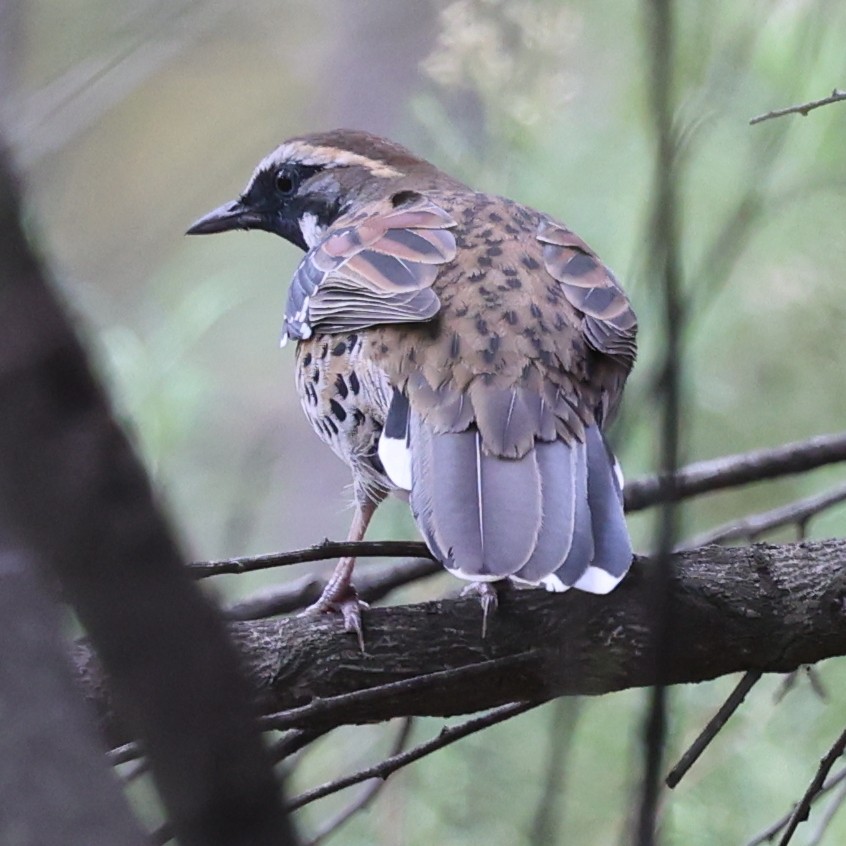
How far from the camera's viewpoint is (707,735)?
7.75 ft

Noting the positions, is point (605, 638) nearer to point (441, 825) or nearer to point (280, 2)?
point (441, 825)

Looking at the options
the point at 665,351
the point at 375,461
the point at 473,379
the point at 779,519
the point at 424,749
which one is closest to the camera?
the point at 665,351

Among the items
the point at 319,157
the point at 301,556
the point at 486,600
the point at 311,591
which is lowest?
the point at 311,591

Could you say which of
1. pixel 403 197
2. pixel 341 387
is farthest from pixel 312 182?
pixel 341 387

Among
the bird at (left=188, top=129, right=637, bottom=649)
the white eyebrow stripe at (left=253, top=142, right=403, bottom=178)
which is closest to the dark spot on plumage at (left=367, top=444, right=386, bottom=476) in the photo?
the bird at (left=188, top=129, right=637, bottom=649)

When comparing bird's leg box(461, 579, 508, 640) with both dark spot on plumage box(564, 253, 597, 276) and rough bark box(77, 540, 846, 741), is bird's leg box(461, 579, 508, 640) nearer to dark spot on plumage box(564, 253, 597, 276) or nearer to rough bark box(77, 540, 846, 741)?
rough bark box(77, 540, 846, 741)

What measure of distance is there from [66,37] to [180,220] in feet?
17.6

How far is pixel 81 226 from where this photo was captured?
33.9 feet

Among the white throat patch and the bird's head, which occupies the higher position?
the bird's head

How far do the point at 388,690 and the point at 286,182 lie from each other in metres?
2.58

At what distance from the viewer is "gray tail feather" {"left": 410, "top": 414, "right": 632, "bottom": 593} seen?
262cm

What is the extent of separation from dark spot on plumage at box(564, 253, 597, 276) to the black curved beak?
1.52 meters

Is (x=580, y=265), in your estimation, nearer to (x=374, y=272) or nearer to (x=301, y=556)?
(x=374, y=272)

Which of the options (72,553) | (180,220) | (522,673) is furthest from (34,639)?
(180,220)
